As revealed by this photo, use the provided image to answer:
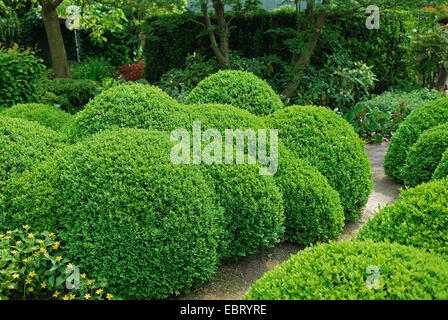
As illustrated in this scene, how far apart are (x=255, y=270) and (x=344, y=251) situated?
1326 mm

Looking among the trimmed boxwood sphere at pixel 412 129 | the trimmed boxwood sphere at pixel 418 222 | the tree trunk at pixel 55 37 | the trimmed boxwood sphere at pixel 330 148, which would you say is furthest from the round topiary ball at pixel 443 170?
the tree trunk at pixel 55 37

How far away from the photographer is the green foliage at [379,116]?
25.4 ft

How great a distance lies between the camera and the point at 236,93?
4.54m

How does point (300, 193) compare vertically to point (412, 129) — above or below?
below

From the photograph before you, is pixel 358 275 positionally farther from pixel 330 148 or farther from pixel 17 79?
pixel 17 79

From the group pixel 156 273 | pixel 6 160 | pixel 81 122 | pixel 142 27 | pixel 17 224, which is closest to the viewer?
pixel 156 273

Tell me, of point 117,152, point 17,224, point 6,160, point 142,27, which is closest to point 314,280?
point 117,152

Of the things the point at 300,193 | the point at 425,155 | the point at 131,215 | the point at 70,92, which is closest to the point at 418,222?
the point at 300,193

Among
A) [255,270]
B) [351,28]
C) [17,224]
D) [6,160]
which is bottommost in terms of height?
[255,270]

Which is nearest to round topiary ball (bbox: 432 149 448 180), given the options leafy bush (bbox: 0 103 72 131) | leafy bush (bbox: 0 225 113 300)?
leafy bush (bbox: 0 225 113 300)

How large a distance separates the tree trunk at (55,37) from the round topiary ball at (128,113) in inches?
288

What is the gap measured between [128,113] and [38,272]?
149cm
